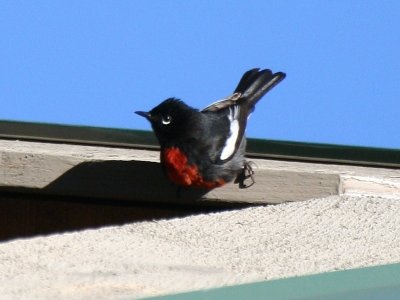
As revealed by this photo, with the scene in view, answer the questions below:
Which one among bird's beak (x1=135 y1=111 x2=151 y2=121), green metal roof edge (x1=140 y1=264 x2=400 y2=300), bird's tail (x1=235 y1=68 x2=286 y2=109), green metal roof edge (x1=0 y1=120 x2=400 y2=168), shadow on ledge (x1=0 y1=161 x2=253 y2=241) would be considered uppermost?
green metal roof edge (x1=140 y1=264 x2=400 y2=300)

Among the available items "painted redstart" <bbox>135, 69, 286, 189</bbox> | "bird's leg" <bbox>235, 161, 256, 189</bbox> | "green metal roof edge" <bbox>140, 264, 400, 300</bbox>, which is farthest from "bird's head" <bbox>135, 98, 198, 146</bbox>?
"green metal roof edge" <bbox>140, 264, 400, 300</bbox>

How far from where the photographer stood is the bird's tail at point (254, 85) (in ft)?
16.6

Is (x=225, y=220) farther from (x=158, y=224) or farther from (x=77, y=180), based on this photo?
(x=77, y=180)

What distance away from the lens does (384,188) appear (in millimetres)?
3932

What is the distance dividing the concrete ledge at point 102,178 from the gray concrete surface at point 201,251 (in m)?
0.84

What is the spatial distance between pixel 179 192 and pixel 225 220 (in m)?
1.31

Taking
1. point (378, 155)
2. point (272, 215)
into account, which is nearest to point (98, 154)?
point (378, 155)

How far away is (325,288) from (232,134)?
318 centimetres

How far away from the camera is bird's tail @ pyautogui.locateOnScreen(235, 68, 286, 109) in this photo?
5.07 meters

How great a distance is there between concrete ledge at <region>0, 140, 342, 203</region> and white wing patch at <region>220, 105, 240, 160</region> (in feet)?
1.06

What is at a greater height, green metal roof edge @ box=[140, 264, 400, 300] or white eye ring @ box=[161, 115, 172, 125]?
green metal roof edge @ box=[140, 264, 400, 300]

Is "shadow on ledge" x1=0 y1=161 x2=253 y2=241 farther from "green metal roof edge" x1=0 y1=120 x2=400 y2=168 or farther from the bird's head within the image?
the bird's head

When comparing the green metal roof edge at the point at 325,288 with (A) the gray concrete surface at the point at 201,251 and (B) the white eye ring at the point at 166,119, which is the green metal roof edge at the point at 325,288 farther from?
(B) the white eye ring at the point at 166,119

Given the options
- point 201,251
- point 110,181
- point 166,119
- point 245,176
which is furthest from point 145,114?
Answer: point 201,251
